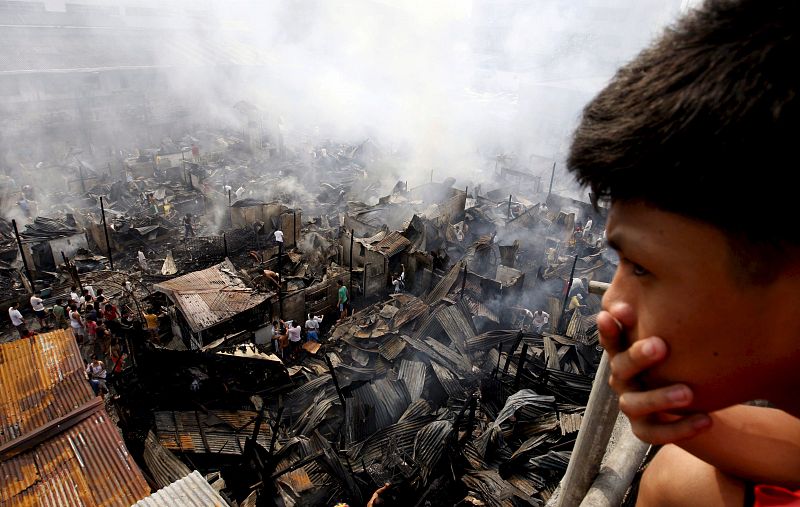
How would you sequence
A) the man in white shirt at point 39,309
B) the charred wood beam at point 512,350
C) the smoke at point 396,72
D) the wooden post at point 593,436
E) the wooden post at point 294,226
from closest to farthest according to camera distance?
1. the wooden post at point 593,436
2. the charred wood beam at point 512,350
3. the man in white shirt at point 39,309
4. the wooden post at point 294,226
5. the smoke at point 396,72

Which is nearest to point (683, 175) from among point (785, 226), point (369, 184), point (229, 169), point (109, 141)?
point (785, 226)

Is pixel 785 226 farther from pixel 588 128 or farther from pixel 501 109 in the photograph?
pixel 501 109

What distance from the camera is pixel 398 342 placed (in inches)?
451

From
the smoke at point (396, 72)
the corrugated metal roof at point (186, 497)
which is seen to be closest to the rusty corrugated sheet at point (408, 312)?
the corrugated metal roof at point (186, 497)

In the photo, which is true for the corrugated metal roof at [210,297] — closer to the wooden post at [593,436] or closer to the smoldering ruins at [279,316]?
the smoldering ruins at [279,316]

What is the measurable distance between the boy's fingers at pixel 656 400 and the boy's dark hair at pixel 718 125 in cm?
32

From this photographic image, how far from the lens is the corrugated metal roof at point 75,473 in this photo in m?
4.90

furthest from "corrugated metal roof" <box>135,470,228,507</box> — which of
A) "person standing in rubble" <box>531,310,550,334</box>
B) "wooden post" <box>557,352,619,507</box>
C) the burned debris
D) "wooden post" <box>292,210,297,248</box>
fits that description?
"wooden post" <box>292,210,297,248</box>

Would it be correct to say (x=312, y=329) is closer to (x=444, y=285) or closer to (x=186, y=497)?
(x=444, y=285)

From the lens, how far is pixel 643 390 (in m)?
1.12

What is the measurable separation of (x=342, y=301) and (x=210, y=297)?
3.99 metres

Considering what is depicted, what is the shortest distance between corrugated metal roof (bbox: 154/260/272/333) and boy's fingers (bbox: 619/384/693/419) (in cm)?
1060

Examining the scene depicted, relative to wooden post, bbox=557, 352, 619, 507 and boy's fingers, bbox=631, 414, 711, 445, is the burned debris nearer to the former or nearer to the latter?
wooden post, bbox=557, 352, 619, 507

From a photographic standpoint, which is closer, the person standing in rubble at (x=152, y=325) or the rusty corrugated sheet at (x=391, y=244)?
the person standing in rubble at (x=152, y=325)
